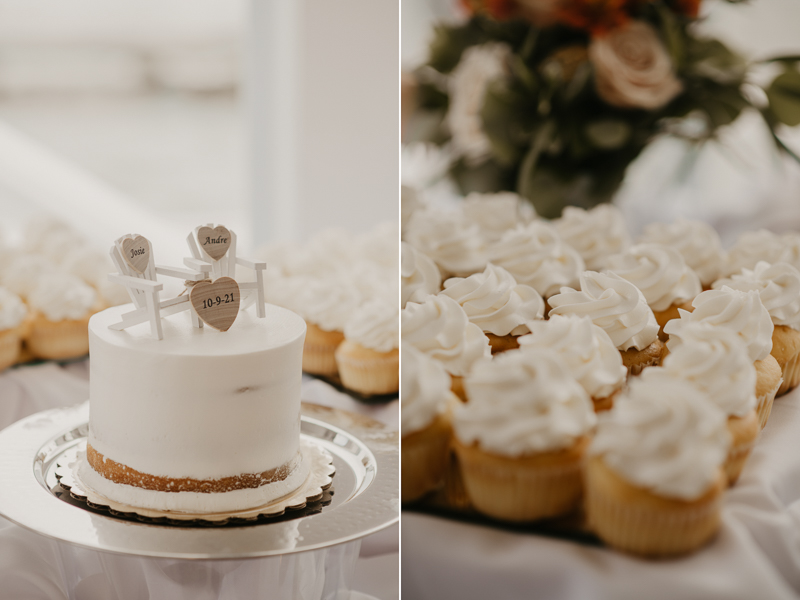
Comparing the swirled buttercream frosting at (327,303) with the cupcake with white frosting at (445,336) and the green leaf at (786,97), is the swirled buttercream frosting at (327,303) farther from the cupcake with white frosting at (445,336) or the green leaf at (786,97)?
the green leaf at (786,97)

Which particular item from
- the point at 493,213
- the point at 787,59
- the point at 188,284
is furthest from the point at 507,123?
the point at 188,284

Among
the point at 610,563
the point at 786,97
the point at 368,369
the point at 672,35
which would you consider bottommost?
the point at 368,369

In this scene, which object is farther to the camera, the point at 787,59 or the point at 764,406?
the point at 787,59

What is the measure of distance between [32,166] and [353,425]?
1527 mm

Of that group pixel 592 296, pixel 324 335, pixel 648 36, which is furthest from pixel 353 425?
pixel 648 36

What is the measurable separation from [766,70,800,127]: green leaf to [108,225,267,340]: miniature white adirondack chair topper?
2.41 feet

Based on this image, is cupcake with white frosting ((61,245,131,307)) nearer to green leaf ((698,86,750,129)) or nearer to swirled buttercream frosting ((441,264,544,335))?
swirled buttercream frosting ((441,264,544,335))

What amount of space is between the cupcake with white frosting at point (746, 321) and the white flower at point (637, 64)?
1.99 ft

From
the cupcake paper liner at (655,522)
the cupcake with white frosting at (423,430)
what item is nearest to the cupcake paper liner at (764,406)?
the cupcake paper liner at (655,522)

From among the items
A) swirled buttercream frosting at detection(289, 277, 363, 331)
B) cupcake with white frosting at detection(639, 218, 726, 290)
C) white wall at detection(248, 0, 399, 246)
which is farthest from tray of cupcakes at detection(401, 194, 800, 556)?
white wall at detection(248, 0, 399, 246)

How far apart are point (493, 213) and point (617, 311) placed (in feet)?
1.78

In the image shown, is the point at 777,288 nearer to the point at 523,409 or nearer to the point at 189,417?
the point at 523,409

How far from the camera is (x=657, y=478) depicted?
497 mm

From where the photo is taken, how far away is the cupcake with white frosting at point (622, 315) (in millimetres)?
760
